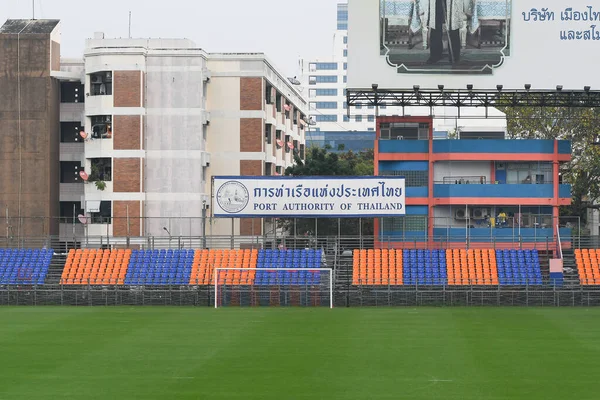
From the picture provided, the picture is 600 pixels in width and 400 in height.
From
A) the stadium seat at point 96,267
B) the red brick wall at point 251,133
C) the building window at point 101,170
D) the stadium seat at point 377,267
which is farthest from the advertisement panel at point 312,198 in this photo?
the red brick wall at point 251,133

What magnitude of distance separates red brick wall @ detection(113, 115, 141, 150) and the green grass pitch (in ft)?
74.4

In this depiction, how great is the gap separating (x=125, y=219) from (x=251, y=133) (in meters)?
10.7

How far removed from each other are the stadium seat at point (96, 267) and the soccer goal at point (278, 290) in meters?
5.70

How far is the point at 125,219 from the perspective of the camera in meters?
64.2

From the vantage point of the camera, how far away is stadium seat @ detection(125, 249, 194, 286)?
2069 inches

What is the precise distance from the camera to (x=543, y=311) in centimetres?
4562

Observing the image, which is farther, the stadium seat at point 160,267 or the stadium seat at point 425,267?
the stadium seat at point 160,267

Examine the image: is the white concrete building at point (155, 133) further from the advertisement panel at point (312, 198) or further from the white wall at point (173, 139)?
the advertisement panel at point (312, 198)

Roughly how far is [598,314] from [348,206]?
15088mm

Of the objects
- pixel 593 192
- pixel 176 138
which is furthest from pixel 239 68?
pixel 593 192

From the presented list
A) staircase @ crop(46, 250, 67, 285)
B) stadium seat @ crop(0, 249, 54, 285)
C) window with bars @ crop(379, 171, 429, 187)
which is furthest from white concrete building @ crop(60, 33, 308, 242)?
window with bars @ crop(379, 171, 429, 187)

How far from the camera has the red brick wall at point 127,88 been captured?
6419cm

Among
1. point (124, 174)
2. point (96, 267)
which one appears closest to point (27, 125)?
point (124, 174)

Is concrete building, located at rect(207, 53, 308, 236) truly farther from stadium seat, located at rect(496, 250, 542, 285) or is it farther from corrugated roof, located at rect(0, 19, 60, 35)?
stadium seat, located at rect(496, 250, 542, 285)
